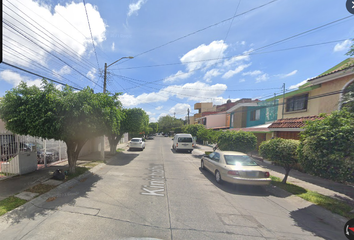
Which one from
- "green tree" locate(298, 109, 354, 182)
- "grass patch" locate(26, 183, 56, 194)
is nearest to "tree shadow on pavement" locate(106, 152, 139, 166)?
"grass patch" locate(26, 183, 56, 194)

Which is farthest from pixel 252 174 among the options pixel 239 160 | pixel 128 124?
pixel 128 124

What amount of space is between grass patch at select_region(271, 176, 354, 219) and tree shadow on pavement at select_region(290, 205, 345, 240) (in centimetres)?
28

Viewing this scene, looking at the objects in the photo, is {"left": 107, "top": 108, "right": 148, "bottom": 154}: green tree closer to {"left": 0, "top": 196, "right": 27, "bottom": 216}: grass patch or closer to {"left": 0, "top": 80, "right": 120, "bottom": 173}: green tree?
{"left": 0, "top": 80, "right": 120, "bottom": 173}: green tree

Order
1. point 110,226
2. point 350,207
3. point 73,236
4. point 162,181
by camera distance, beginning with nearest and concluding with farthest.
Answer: point 73,236 → point 110,226 → point 350,207 → point 162,181

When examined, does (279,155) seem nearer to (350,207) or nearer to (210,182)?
(350,207)

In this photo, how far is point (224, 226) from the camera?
363 cm

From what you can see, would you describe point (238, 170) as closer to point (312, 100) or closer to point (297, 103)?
point (312, 100)

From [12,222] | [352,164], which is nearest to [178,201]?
[12,222]

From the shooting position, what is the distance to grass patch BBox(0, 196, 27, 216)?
158 inches

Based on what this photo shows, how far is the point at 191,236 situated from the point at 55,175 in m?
6.22

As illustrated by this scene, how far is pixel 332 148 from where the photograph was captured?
4254 mm

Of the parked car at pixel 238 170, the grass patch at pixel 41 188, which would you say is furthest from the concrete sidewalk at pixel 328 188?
the grass patch at pixel 41 188

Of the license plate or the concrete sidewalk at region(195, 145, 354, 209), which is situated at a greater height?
the license plate

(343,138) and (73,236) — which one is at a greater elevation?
(343,138)
